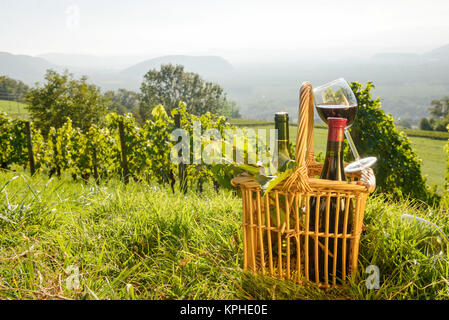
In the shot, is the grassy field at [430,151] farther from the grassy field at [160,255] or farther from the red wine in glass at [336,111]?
the red wine in glass at [336,111]

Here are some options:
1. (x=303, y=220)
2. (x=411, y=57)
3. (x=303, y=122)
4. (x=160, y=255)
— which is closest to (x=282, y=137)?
(x=303, y=122)

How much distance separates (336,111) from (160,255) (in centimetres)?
123

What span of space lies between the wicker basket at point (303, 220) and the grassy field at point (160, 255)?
9 cm

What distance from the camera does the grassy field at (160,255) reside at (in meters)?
1.47

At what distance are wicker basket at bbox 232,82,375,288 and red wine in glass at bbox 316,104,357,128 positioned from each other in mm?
59

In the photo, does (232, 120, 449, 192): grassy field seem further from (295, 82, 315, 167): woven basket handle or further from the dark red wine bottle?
(295, 82, 315, 167): woven basket handle

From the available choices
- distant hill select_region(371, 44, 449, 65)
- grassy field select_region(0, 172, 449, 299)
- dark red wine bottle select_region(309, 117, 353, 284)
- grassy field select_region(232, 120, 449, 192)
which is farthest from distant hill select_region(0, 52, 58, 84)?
dark red wine bottle select_region(309, 117, 353, 284)

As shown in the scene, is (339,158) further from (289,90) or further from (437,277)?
(289,90)

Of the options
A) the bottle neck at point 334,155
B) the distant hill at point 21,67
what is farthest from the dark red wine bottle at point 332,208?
the distant hill at point 21,67

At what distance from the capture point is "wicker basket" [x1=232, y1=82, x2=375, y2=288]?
1.29 m

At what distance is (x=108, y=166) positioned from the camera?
6223 mm
